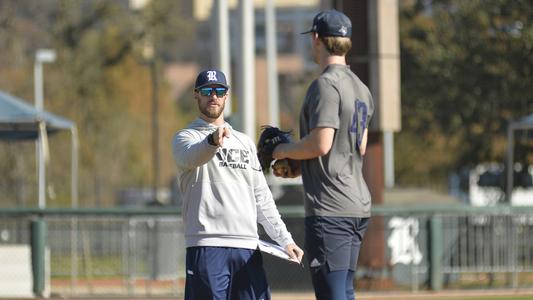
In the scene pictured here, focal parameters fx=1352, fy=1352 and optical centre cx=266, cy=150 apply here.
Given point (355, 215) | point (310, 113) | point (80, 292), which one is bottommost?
point (80, 292)

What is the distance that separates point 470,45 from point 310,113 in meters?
30.9

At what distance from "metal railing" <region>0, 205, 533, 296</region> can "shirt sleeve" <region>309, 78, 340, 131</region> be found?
12.1 metres

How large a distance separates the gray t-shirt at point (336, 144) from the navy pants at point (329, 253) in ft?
0.18

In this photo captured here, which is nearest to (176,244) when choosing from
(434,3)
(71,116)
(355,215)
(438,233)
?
(438,233)

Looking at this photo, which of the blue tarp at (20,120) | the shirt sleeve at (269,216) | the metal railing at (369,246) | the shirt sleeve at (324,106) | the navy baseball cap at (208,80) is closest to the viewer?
the shirt sleeve at (324,106)

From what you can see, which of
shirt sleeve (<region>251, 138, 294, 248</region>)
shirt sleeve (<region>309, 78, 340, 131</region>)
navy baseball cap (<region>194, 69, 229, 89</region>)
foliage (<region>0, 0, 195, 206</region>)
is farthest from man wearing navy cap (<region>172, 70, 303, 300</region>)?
foliage (<region>0, 0, 195, 206</region>)

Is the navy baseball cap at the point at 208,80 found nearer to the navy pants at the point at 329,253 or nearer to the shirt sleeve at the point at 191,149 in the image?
the shirt sleeve at the point at 191,149

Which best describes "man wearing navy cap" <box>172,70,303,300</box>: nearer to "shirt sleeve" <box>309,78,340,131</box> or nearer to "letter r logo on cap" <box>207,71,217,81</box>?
"letter r logo on cap" <box>207,71,217,81</box>

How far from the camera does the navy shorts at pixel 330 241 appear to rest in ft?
24.1

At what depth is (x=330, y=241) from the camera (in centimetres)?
734

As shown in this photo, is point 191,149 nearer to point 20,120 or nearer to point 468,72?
point 20,120

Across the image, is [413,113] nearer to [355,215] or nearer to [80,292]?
[80,292]

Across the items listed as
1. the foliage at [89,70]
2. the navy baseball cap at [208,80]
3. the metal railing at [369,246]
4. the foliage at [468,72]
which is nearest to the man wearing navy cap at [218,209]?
the navy baseball cap at [208,80]

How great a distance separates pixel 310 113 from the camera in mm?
7324
